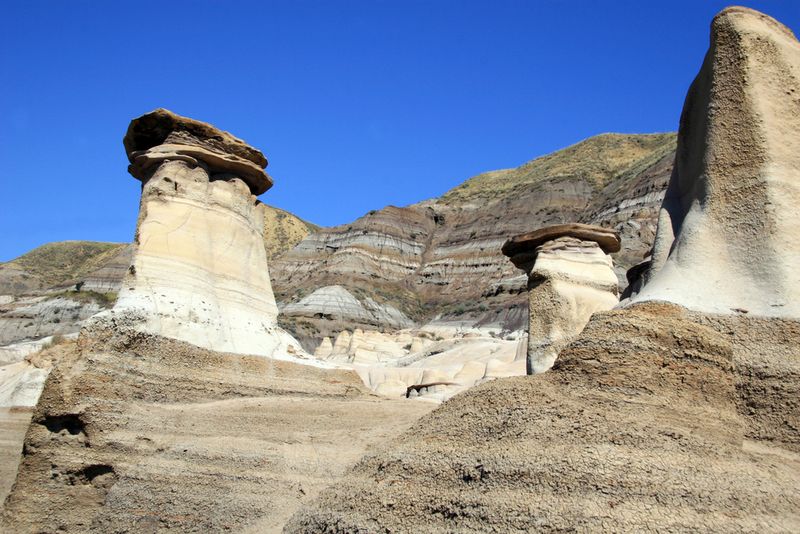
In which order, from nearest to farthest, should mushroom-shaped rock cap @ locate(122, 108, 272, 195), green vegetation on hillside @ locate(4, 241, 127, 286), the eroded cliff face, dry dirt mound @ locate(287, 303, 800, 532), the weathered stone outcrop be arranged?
dry dirt mound @ locate(287, 303, 800, 532) < mushroom-shaped rock cap @ locate(122, 108, 272, 195) < the eroded cliff face < the weathered stone outcrop < green vegetation on hillside @ locate(4, 241, 127, 286)

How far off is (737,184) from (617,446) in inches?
106

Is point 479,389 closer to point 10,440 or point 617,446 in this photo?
point 617,446

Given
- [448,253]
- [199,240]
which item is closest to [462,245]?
[448,253]

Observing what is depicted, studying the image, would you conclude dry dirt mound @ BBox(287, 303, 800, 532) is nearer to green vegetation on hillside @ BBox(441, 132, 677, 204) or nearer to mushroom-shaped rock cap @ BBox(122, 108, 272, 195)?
mushroom-shaped rock cap @ BBox(122, 108, 272, 195)

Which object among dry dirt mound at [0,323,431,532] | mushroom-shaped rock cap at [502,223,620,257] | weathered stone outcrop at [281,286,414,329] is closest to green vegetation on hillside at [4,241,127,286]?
weathered stone outcrop at [281,286,414,329]

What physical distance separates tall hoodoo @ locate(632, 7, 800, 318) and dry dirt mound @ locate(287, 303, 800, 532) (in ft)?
1.19

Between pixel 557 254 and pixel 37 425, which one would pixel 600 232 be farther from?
pixel 37 425

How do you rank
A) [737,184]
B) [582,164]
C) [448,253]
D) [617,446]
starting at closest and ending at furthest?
1. [617,446]
2. [737,184]
3. [448,253]
4. [582,164]

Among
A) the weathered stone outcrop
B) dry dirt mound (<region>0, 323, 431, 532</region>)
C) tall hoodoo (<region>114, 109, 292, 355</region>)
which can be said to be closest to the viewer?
dry dirt mound (<region>0, 323, 431, 532</region>)

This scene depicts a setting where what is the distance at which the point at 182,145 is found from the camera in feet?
35.0

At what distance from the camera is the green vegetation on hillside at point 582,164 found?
7841cm

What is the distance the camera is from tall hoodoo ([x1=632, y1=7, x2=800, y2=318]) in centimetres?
518

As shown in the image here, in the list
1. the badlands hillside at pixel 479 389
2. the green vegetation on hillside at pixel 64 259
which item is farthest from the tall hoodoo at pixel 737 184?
the green vegetation on hillside at pixel 64 259

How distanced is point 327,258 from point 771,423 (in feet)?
212
